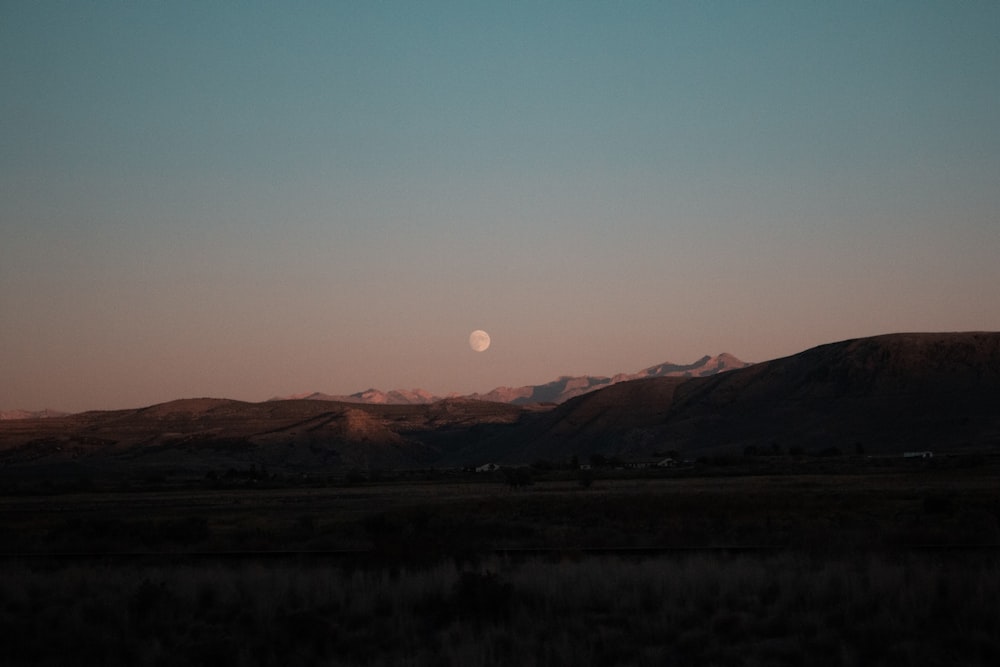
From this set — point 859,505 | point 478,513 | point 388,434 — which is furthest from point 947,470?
point 388,434

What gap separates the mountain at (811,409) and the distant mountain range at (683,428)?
0.96 feet

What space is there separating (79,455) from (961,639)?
152826mm

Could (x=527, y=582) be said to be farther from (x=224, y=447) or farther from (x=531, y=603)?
(x=224, y=447)

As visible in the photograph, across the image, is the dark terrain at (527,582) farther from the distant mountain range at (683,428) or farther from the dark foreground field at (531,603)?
the distant mountain range at (683,428)

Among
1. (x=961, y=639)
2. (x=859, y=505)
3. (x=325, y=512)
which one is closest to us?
(x=961, y=639)

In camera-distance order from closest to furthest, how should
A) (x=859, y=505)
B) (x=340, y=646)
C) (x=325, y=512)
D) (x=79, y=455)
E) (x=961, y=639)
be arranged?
(x=961, y=639), (x=340, y=646), (x=859, y=505), (x=325, y=512), (x=79, y=455)

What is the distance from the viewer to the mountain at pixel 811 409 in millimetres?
122812

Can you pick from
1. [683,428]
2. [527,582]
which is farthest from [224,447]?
[527,582]

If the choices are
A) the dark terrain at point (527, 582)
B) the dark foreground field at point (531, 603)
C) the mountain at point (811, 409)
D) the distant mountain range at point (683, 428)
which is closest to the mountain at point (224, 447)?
the distant mountain range at point (683, 428)

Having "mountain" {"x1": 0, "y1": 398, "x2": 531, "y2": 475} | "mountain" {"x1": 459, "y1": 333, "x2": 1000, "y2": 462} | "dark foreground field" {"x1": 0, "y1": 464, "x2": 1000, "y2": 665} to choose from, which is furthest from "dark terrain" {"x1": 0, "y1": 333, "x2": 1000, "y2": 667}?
"mountain" {"x1": 0, "y1": 398, "x2": 531, "y2": 475}

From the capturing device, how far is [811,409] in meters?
140

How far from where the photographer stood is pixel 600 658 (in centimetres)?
1064

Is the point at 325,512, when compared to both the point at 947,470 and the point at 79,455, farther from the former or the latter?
the point at 79,455

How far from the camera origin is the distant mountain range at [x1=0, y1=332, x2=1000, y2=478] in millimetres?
124500
